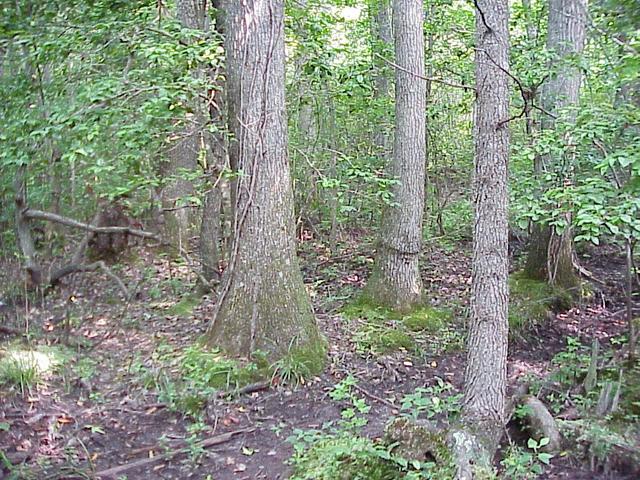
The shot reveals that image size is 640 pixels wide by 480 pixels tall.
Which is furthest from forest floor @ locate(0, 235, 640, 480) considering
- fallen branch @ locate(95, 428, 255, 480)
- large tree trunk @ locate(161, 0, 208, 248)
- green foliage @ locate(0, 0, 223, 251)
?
green foliage @ locate(0, 0, 223, 251)

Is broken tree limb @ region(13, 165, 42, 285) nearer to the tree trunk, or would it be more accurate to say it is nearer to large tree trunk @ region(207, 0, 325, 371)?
the tree trunk

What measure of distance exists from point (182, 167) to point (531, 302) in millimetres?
5235

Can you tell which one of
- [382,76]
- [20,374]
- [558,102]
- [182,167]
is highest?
[382,76]

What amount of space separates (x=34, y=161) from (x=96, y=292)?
2724 mm

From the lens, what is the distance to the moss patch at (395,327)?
23.3 ft

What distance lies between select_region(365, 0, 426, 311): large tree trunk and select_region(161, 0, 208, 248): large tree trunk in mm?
2663

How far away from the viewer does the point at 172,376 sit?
5.92m

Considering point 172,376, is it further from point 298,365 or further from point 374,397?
point 374,397

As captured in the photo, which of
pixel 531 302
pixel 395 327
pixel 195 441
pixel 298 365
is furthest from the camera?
pixel 531 302

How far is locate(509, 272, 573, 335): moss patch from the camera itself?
25.9 feet

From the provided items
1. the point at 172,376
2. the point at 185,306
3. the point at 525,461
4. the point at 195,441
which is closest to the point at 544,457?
the point at 525,461

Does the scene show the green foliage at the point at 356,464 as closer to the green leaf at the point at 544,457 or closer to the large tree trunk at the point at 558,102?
the green leaf at the point at 544,457

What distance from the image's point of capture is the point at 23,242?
7945mm

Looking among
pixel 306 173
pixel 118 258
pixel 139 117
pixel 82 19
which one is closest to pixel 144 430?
pixel 139 117
